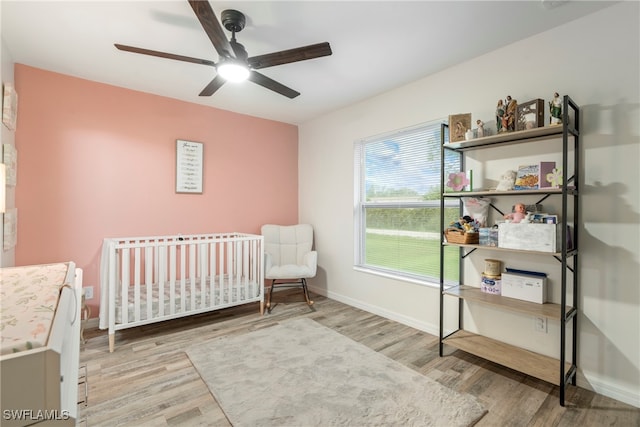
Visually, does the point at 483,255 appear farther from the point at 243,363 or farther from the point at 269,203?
the point at 269,203

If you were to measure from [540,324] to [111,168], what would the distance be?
388 cm

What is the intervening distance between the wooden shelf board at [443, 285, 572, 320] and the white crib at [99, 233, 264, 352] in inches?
76.0

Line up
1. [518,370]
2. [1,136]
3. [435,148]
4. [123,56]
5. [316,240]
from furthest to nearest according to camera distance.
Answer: [316,240] → [435,148] → [123,56] → [1,136] → [518,370]

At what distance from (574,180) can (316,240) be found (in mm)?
2766

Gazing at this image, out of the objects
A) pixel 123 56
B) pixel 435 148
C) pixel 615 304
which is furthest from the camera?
pixel 435 148

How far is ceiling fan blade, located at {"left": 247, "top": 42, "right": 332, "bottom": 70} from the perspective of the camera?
1706 mm

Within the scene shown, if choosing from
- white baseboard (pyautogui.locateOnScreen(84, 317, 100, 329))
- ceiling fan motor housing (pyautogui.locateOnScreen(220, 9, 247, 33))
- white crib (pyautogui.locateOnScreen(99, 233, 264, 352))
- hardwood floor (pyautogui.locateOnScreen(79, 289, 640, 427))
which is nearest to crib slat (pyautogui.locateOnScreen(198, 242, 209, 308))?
white crib (pyautogui.locateOnScreen(99, 233, 264, 352))

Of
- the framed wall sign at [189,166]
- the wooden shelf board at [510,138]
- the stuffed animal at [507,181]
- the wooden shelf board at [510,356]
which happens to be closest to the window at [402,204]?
the wooden shelf board at [510,138]

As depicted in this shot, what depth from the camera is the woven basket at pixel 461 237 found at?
221 cm

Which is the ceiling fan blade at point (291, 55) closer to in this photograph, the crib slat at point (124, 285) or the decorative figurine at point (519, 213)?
the decorative figurine at point (519, 213)

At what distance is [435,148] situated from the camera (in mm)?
2756

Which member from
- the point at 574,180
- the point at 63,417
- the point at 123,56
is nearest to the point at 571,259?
the point at 574,180

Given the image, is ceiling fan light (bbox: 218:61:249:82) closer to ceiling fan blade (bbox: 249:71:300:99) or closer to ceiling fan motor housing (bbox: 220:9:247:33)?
ceiling fan blade (bbox: 249:71:300:99)

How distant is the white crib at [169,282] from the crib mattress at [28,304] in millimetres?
769
